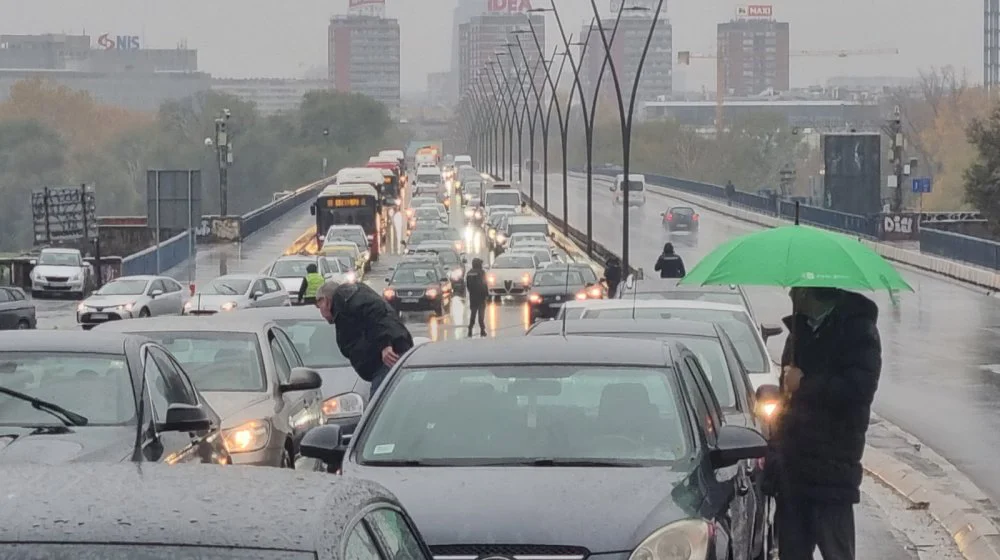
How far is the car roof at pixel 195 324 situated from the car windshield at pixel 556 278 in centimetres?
2581

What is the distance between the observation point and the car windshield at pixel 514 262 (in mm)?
49062

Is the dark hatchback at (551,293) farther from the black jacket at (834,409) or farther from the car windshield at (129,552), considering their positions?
the car windshield at (129,552)

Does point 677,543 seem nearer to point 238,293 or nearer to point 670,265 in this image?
point 670,265

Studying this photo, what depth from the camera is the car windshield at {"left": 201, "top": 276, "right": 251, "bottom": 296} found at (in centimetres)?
3919

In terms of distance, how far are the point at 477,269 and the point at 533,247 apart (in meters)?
20.5

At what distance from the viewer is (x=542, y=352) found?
8492 millimetres

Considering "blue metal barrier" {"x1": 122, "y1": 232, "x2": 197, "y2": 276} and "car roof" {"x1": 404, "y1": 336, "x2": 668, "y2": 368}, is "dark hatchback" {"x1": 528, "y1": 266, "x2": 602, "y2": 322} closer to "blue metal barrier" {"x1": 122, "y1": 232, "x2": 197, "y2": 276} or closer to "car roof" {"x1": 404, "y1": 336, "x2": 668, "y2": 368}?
"blue metal barrier" {"x1": 122, "y1": 232, "x2": 197, "y2": 276}

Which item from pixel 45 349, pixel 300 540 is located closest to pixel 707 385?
pixel 45 349

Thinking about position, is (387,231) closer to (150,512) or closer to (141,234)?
(141,234)

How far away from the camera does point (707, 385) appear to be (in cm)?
912

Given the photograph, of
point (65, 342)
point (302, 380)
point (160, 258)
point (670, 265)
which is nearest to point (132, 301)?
point (670, 265)

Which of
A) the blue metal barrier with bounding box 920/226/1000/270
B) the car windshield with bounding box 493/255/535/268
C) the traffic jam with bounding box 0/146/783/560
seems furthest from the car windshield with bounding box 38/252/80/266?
the traffic jam with bounding box 0/146/783/560

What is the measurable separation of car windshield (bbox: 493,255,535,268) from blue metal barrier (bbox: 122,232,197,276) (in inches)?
516

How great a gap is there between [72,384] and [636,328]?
3.73 m
